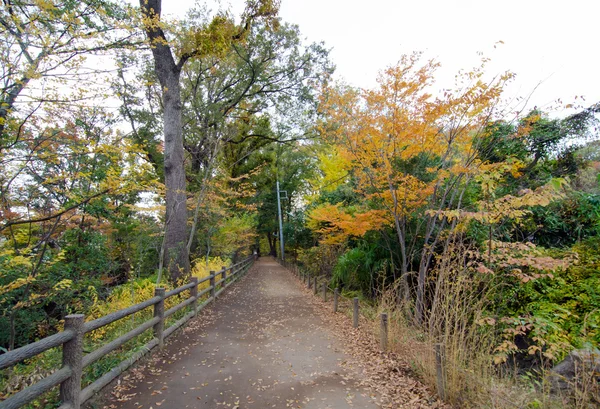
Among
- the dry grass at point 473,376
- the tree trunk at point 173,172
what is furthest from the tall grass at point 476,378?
the tree trunk at point 173,172

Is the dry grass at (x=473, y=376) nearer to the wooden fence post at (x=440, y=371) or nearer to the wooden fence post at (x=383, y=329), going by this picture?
the wooden fence post at (x=440, y=371)

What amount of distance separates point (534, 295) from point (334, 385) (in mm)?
4335

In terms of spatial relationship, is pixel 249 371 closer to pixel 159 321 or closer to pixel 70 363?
pixel 159 321

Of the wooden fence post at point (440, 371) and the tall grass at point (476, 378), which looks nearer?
the tall grass at point (476, 378)

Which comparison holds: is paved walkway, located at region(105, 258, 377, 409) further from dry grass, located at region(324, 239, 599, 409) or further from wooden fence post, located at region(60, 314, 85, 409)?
dry grass, located at region(324, 239, 599, 409)

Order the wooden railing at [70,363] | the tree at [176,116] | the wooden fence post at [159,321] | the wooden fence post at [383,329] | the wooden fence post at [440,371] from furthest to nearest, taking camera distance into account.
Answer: the tree at [176,116] → the wooden fence post at [159,321] → the wooden fence post at [383,329] → the wooden fence post at [440,371] → the wooden railing at [70,363]

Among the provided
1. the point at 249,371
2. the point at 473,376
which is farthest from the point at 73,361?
the point at 473,376

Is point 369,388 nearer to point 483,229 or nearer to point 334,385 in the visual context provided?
point 334,385

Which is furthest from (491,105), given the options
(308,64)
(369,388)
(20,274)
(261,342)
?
(308,64)

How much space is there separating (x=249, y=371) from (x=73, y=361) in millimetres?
2213

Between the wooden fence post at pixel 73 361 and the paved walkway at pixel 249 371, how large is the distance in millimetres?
565

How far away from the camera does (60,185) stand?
20.3 ft

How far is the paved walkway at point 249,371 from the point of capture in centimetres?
367

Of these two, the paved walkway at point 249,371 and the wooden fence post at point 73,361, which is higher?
the wooden fence post at point 73,361
